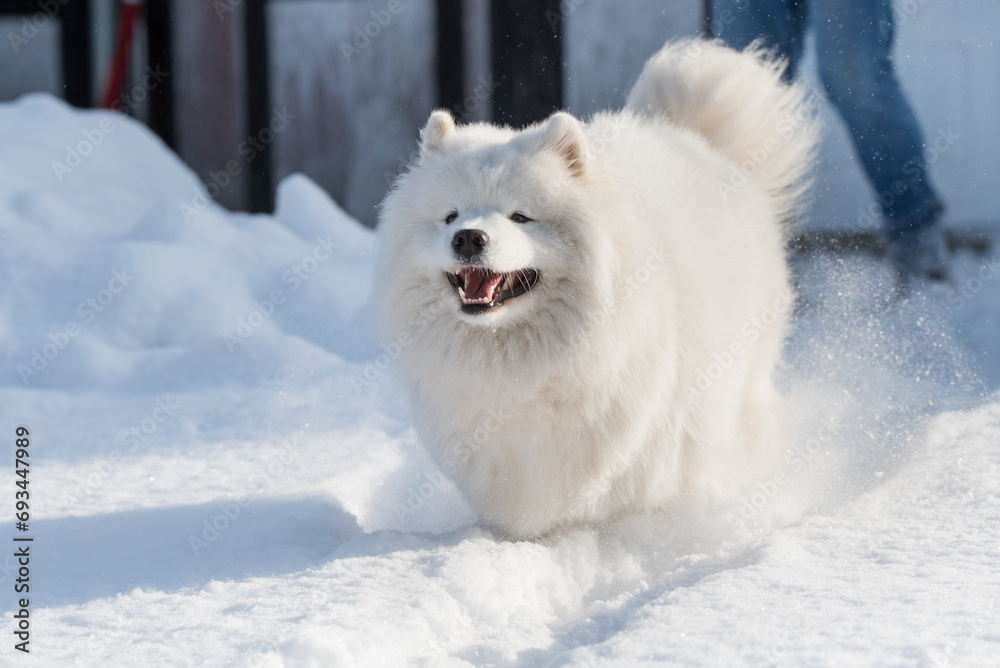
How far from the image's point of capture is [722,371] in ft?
8.75

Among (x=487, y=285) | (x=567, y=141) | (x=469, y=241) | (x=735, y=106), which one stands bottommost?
(x=487, y=285)

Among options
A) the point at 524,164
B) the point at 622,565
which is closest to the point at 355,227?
the point at 524,164

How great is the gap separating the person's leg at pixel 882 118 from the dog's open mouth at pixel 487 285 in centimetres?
302

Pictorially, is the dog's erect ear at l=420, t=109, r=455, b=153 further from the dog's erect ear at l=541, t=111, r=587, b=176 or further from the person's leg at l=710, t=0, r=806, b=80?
the person's leg at l=710, t=0, r=806, b=80

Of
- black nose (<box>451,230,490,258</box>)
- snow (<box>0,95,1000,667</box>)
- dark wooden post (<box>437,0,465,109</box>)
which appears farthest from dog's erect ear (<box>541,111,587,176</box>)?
dark wooden post (<box>437,0,465,109</box>)

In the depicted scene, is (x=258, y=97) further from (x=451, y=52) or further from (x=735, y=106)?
(x=735, y=106)

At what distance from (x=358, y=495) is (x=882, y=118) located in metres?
3.38

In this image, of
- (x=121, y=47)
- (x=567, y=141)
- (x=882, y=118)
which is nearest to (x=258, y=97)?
(x=121, y=47)

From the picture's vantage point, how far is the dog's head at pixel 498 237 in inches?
87.7

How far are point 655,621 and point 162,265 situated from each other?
3.62m

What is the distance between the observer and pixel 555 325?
7.58 feet

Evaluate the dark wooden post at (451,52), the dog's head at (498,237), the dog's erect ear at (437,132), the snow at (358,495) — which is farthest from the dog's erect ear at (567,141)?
the dark wooden post at (451,52)

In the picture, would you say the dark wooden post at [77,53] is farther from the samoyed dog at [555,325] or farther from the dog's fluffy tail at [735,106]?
the samoyed dog at [555,325]

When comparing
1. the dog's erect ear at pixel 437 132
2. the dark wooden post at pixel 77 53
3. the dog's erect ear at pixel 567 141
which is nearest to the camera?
the dog's erect ear at pixel 567 141
